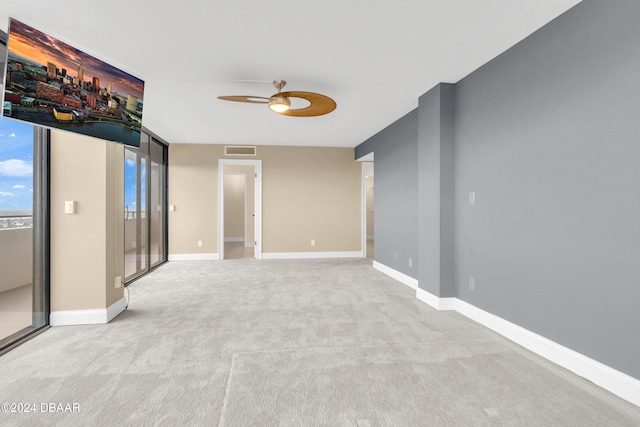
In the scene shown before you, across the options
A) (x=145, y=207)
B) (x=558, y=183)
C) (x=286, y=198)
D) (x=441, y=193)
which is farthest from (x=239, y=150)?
(x=558, y=183)

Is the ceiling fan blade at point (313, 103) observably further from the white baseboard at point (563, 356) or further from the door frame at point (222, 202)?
the door frame at point (222, 202)

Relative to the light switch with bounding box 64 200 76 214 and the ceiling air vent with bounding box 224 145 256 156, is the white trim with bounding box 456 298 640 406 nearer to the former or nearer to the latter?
the light switch with bounding box 64 200 76 214

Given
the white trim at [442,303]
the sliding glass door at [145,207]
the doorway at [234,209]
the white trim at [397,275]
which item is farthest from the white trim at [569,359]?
the doorway at [234,209]

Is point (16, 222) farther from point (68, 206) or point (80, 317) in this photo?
point (80, 317)

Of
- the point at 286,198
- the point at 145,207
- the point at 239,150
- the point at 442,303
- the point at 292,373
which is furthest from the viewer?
the point at 286,198

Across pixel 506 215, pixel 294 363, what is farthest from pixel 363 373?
→ pixel 506 215

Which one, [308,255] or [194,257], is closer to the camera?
[194,257]

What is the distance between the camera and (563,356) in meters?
2.19

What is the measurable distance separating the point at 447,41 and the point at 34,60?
3164 mm

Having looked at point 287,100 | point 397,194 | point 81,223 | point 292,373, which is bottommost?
point 292,373

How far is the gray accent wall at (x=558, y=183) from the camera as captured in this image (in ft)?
6.03

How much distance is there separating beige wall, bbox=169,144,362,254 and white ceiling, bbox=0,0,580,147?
2.85 m

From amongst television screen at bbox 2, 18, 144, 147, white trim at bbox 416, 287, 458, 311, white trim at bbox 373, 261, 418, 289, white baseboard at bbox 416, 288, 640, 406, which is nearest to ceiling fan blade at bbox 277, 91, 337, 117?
television screen at bbox 2, 18, 144, 147

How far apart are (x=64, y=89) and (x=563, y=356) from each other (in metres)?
4.23
